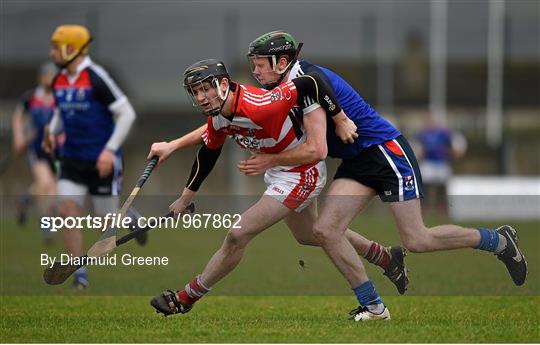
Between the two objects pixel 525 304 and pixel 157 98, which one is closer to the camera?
pixel 525 304

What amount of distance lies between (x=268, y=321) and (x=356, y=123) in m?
1.54

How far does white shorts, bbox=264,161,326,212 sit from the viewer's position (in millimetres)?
8148

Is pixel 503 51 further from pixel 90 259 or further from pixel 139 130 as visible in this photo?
pixel 90 259

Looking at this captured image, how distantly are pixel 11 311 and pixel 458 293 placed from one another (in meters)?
3.93

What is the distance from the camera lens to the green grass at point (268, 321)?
7430 mm

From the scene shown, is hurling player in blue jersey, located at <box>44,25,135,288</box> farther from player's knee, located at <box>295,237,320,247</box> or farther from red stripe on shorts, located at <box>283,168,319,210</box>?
red stripe on shorts, located at <box>283,168,319,210</box>

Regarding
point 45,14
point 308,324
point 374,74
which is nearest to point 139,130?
point 45,14

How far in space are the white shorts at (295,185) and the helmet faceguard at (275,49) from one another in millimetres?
681

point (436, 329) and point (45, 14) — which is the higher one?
point (436, 329)

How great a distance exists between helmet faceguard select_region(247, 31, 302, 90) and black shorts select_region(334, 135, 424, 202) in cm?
87

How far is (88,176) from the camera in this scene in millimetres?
11109

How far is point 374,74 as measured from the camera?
34.8 metres

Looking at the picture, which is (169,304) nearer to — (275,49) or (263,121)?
(263,121)

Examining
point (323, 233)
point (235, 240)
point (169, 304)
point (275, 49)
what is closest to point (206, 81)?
point (275, 49)
